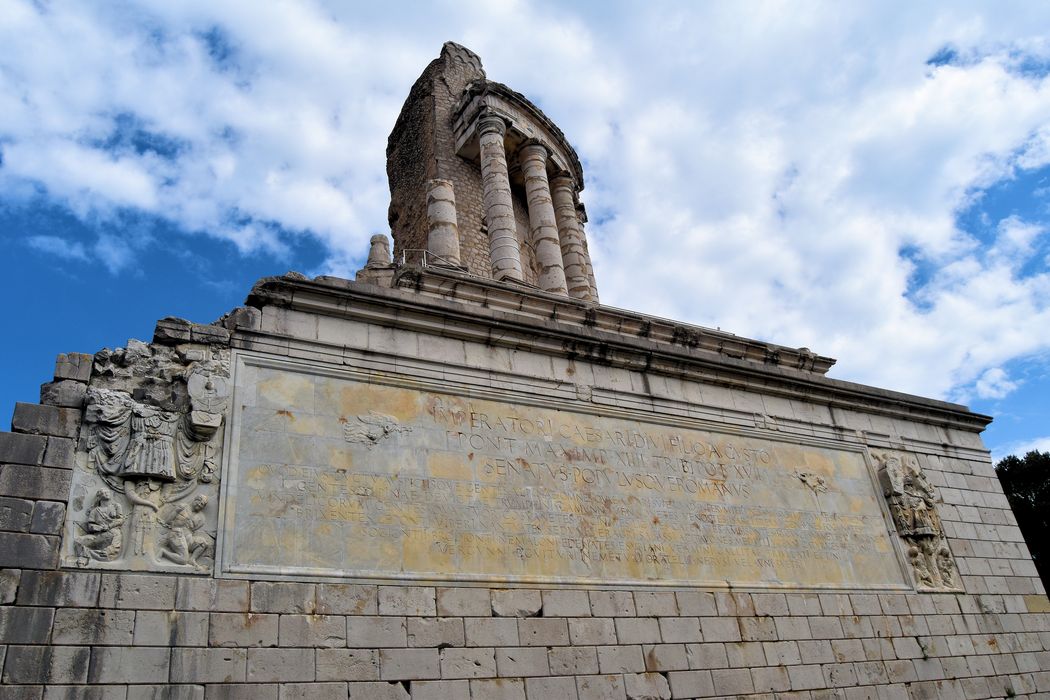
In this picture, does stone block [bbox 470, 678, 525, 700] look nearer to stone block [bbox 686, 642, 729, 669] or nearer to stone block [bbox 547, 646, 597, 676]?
stone block [bbox 547, 646, 597, 676]

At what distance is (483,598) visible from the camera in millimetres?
7414

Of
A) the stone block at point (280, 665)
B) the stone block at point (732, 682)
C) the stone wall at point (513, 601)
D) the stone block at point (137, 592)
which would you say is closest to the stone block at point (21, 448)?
the stone wall at point (513, 601)

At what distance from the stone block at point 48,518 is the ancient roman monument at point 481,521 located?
0.7 inches

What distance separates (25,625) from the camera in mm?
5758

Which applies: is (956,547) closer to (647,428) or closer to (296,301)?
(647,428)

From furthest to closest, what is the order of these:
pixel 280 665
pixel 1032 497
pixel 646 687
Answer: pixel 1032 497
pixel 646 687
pixel 280 665

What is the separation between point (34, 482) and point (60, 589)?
2.93 ft

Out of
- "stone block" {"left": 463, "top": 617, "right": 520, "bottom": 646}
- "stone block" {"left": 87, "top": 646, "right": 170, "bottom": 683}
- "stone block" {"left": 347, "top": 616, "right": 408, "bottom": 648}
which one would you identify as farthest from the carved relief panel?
"stone block" {"left": 463, "top": 617, "right": 520, "bottom": 646}

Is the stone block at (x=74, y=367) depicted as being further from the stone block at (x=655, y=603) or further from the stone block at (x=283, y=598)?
the stone block at (x=655, y=603)

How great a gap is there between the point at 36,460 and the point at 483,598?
12.7 feet

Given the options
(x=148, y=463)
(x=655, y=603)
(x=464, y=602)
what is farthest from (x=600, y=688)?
(x=148, y=463)

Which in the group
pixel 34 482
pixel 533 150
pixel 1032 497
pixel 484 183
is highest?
pixel 533 150

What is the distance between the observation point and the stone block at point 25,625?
224 inches

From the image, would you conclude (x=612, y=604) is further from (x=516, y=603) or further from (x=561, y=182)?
(x=561, y=182)
